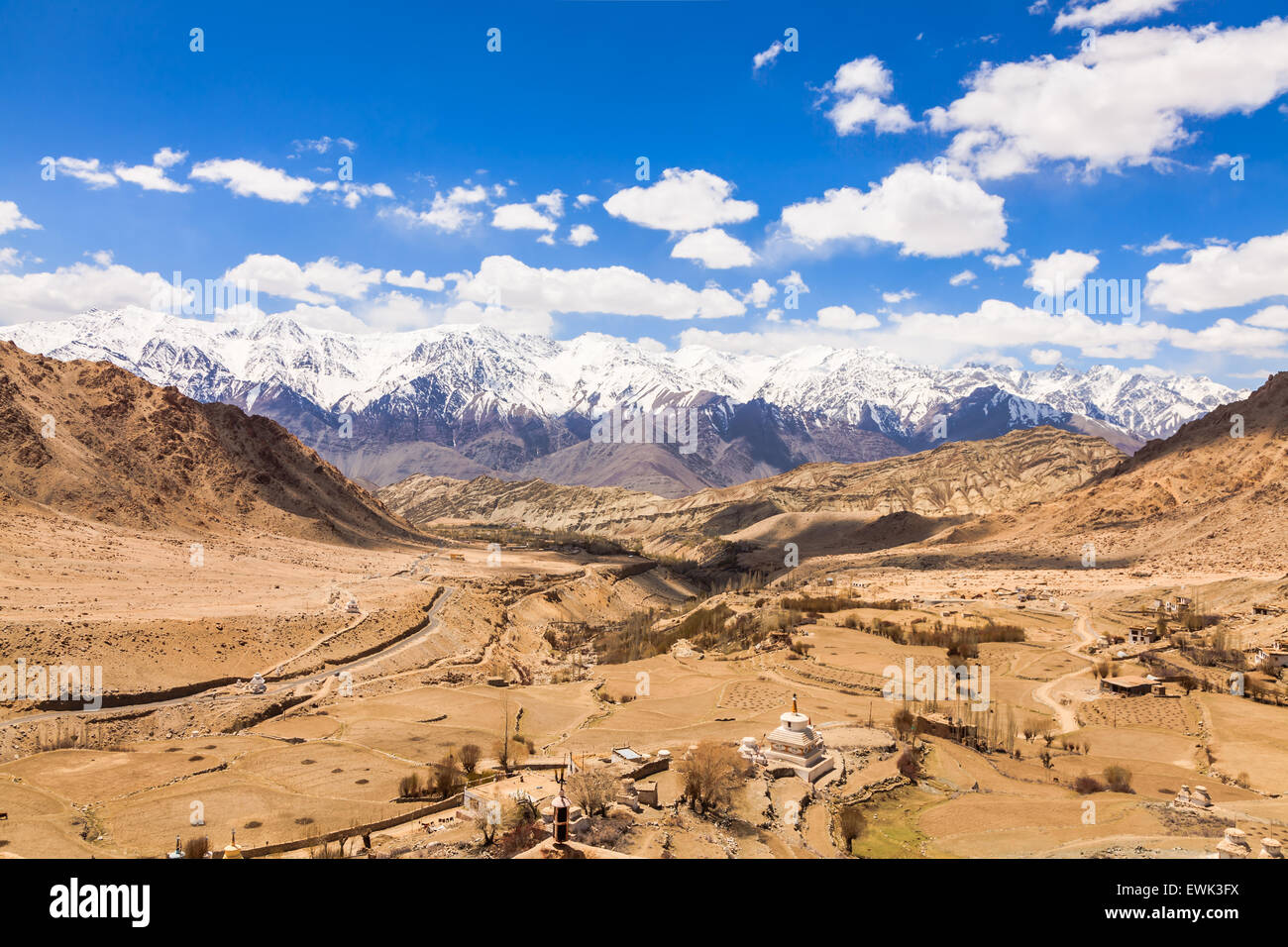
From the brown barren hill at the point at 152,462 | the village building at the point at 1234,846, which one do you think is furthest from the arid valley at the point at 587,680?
the brown barren hill at the point at 152,462

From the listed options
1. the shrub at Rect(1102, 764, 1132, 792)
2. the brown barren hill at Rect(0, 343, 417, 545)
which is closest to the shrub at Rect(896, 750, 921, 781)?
the shrub at Rect(1102, 764, 1132, 792)

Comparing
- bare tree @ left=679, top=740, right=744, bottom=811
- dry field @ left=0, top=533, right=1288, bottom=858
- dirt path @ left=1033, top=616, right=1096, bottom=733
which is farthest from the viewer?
dirt path @ left=1033, top=616, right=1096, bottom=733

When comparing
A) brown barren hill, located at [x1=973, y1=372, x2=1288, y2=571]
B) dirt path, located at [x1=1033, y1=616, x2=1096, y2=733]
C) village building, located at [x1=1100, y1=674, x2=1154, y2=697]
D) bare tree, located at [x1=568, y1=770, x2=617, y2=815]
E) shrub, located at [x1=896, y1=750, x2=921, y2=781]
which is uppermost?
brown barren hill, located at [x1=973, y1=372, x2=1288, y2=571]

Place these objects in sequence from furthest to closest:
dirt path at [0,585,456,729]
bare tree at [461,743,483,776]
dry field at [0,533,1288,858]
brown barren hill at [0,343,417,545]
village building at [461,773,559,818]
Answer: brown barren hill at [0,343,417,545]
dirt path at [0,585,456,729]
bare tree at [461,743,483,776]
village building at [461,773,559,818]
dry field at [0,533,1288,858]

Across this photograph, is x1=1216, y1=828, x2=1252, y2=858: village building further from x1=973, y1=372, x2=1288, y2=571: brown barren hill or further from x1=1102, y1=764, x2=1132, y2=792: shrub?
x1=973, y1=372, x2=1288, y2=571: brown barren hill

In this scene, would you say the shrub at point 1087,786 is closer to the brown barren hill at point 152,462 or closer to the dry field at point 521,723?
the dry field at point 521,723

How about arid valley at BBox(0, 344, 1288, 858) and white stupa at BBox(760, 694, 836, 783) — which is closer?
arid valley at BBox(0, 344, 1288, 858)
